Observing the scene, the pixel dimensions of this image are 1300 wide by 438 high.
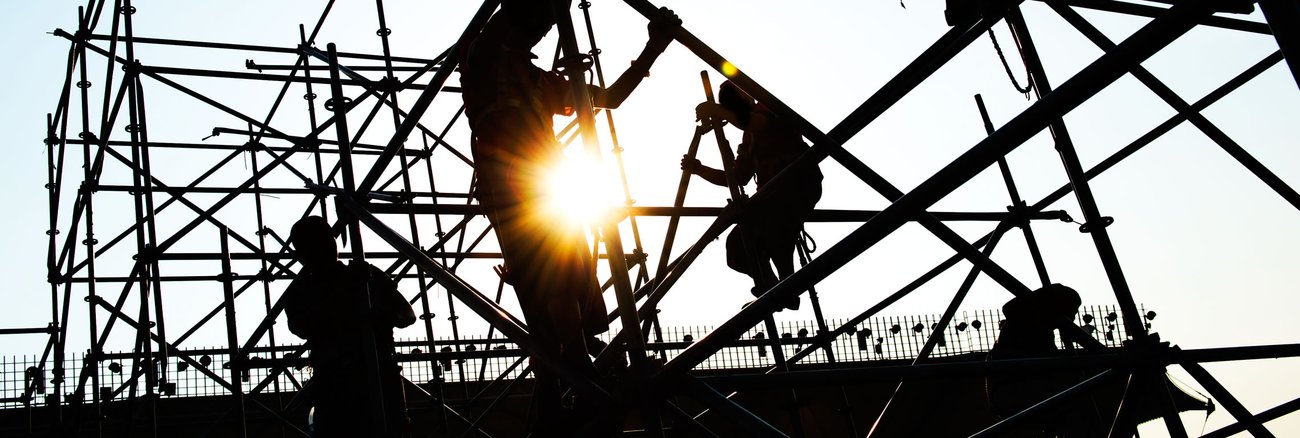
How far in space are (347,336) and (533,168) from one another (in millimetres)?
1335

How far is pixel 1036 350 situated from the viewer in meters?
6.46

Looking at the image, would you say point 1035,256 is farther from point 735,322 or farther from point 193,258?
point 193,258

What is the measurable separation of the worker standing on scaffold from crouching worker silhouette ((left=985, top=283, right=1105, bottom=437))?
212cm

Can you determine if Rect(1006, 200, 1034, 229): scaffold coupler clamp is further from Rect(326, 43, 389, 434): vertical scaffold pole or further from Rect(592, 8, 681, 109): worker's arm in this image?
Rect(326, 43, 389, 434): vertical scaffold pole

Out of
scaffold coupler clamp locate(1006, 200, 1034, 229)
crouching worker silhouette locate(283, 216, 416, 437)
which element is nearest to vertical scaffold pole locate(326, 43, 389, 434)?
crouching worker silhouette locate(283, 216, 416, 437)

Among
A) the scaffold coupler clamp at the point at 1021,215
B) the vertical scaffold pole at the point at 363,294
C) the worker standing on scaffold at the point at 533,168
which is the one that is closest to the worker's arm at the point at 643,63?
the worker standing on scaffold at the point at 533,168

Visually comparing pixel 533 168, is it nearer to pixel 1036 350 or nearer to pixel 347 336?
pixel 347 336

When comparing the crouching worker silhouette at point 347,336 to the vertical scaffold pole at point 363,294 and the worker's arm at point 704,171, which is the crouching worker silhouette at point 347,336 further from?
the worker's arm at point 704,171

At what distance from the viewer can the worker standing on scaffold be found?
450cm

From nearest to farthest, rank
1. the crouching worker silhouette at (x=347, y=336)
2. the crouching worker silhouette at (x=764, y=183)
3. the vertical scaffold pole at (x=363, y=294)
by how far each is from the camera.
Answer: the vertical scaffold pole at (x=363, y=294) → the crouching worker silhouette at (x=347, y=336) → the crouching worker silhouette at (x=764, y=183)

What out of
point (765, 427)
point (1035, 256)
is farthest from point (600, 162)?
point (1035, 256)

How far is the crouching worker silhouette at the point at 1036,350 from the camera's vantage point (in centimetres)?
600

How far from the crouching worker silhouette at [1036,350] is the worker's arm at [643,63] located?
2.17 metres

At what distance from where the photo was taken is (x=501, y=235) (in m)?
4.77
